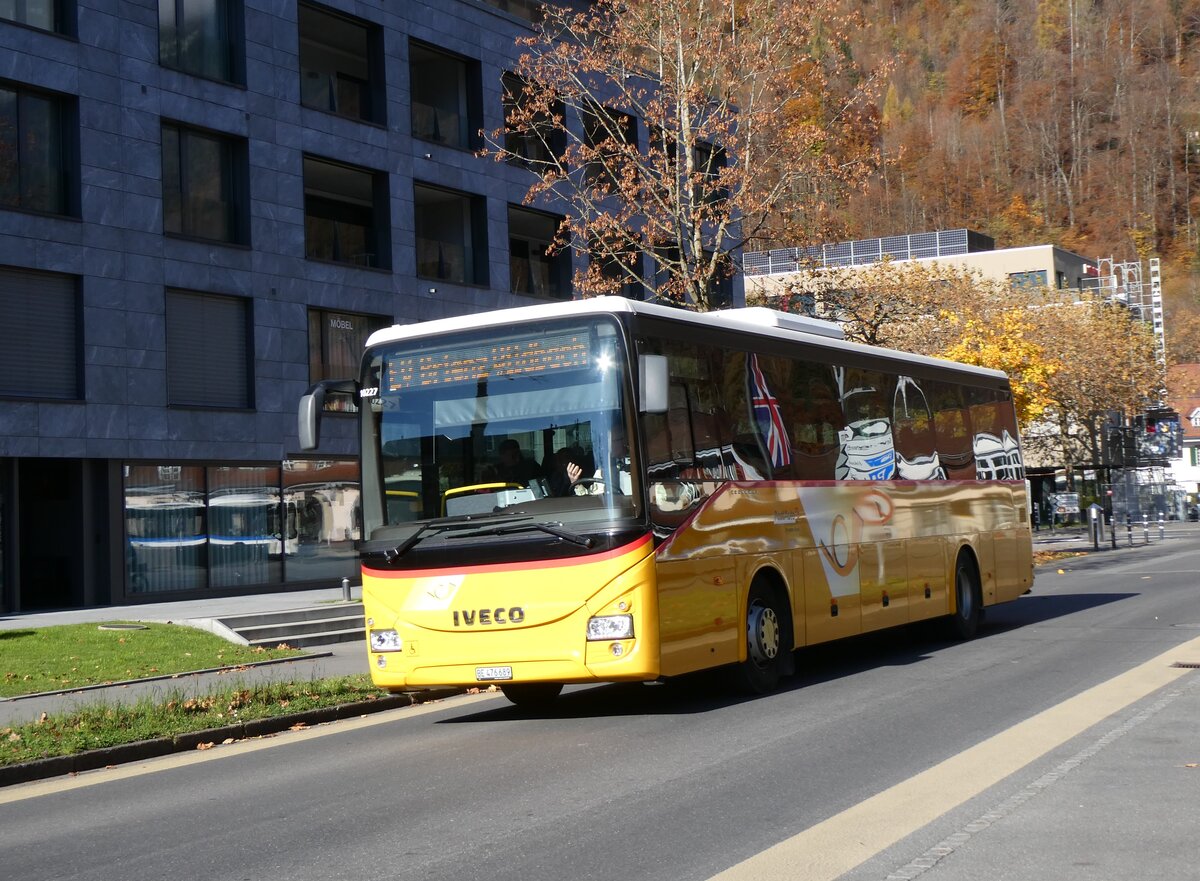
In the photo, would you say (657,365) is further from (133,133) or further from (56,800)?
(133,133)

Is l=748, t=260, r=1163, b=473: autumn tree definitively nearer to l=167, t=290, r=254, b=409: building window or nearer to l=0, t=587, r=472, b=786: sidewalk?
l=167, t=290, r=254, b=409: building window

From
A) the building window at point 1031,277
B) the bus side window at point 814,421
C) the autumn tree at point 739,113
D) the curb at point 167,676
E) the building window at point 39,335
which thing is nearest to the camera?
the bus side window at point 814,421

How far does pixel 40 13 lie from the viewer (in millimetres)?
27406

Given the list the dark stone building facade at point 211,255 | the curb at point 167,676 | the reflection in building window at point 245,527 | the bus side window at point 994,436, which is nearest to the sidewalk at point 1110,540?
the dark stone building facade at point 211,255

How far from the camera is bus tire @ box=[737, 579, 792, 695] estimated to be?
41.5 ft

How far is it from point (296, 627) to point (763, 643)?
34.0 ft

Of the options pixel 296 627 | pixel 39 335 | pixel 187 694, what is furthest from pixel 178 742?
pixel 39 335

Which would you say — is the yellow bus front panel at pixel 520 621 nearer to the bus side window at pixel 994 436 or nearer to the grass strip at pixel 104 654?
the grass strip at pixel 104 654

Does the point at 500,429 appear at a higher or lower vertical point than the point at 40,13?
lower

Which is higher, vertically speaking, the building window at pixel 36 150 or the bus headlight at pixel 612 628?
the building window at pixel 36 150

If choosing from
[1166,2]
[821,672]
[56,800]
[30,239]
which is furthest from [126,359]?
[1166,2]

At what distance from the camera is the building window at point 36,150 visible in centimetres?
2667

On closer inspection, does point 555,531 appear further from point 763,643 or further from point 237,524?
point 237,524

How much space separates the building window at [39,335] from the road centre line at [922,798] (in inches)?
819
